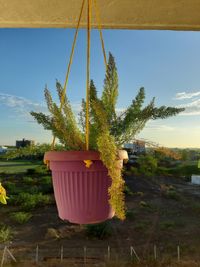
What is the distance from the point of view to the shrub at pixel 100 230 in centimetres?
588

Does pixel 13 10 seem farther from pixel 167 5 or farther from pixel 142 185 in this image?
pixel 142 185

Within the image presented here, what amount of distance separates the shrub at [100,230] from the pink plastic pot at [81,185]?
5.36 metres

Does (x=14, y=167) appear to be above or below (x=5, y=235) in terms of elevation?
above

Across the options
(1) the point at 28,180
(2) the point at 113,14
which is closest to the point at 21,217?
(1) the point at 28,180

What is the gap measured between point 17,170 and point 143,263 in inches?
150

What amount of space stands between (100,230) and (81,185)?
5.59 m

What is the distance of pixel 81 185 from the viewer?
70cm

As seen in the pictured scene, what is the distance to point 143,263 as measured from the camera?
6410 millimetres

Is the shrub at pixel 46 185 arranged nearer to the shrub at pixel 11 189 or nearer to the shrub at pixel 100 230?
the shrub at pixel 11 189

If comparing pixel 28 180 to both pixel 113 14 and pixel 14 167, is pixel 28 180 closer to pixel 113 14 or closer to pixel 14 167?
pixel 14 167

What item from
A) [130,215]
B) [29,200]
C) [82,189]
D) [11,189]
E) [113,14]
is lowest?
[130,215]

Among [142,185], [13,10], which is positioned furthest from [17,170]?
[13,10]

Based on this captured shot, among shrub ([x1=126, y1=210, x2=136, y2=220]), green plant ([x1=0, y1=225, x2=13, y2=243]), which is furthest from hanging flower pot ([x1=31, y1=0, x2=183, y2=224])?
shrub ([x1=126, y1=210, x2=136, y2=220])

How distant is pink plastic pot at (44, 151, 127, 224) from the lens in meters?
0.68
